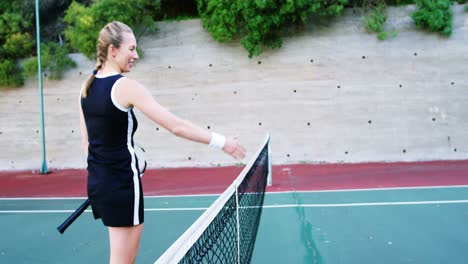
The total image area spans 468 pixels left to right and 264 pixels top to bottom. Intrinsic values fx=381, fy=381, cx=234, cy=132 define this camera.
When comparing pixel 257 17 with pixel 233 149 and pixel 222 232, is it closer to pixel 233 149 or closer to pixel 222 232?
pixel 222 232

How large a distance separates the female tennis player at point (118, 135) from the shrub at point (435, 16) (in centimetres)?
909

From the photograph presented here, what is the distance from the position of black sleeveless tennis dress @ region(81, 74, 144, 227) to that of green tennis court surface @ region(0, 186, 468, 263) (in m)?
2.19

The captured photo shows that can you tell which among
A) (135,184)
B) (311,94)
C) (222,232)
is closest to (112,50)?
(135,184)

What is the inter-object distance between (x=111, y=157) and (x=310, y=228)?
3300mm

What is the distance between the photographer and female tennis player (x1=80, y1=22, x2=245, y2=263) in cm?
160

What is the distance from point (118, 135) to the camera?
5.56 feet

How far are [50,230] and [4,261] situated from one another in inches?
41.3

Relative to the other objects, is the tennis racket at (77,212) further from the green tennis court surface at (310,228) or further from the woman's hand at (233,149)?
the green tennis court surface at (310,228)

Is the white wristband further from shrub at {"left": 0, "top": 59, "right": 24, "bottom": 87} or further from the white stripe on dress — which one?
shrub at {"left": 0, "top": 59, "right": 24, "bottom": 87}

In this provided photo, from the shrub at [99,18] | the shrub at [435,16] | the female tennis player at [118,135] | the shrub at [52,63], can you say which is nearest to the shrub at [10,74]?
the shrub at [52,63]

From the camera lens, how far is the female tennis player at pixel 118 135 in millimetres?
1604

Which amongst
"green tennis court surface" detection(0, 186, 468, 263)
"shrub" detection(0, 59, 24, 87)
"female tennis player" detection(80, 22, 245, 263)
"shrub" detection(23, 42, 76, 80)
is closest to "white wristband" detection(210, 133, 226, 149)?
"female tennis player" detection(80, 22, 245, 263)

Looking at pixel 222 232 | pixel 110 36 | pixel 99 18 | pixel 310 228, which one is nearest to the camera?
pixel 110 36

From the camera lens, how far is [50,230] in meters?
4.98
